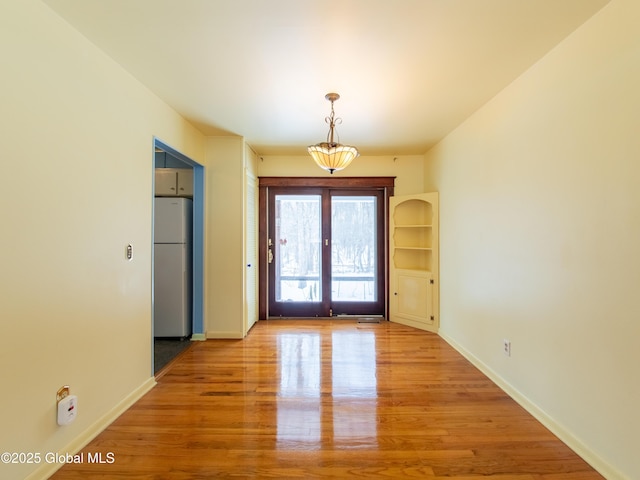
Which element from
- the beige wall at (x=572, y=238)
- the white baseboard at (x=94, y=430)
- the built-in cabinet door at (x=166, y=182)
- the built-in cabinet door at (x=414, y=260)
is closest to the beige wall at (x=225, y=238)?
the built-in cabinet door at (x=166, y=182)

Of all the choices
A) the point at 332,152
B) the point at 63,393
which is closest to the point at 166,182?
the point at 332,152

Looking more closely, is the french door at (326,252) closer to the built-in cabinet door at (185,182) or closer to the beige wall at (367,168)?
the beige wall at (367,168)

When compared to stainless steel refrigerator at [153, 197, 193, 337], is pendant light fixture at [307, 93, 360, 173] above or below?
above

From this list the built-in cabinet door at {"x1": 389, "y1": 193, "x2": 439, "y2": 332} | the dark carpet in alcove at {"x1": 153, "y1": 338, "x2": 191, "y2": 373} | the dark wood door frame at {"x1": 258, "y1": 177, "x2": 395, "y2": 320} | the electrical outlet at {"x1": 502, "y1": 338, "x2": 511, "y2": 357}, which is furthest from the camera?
the dark wood door frame at {"x1": 258, "y1": 177, "x2": 395, "y2": 320}

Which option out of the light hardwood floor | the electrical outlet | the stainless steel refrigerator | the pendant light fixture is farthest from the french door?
the electrical outlet

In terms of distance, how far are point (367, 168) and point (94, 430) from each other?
13.6 feet

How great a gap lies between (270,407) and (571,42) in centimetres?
321

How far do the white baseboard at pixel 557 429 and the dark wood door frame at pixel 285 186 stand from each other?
2028 millimetres

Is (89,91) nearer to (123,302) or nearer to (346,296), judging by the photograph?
(123,302)

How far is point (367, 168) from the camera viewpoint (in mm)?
4445

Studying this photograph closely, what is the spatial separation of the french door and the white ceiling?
1709 millimetres

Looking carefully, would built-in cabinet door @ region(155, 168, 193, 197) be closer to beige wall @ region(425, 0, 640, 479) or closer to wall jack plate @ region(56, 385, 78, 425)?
wall jack plate @ region(56, 385, 78, 425)

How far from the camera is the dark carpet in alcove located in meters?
2.96

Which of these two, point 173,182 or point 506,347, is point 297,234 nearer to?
point 173,182
